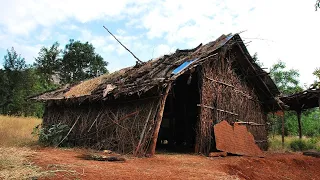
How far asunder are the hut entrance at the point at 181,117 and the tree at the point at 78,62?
646 inches

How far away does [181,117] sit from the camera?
12219 mm

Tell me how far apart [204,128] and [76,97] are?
4393 mm

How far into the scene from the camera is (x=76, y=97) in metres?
10.2

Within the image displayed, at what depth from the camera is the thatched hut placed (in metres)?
8.21

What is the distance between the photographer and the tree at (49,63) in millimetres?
29375

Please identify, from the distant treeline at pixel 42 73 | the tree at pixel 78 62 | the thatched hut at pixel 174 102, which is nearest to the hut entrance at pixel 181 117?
the thatched hut at pixel 174 102

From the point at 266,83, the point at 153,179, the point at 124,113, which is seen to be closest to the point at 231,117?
the point at 266,83

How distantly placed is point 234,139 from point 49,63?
80.2 feet

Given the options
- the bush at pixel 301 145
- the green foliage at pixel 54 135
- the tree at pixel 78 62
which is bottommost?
the green foliage at pixel 54 135

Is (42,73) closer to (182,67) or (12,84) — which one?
(12,84)

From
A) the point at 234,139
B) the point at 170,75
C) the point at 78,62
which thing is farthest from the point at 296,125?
the point at 170,75

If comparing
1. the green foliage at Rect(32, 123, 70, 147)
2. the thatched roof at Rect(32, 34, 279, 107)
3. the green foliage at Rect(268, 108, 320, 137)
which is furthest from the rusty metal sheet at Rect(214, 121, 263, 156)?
the green foliage at Rect(268, 108, 320, 137)

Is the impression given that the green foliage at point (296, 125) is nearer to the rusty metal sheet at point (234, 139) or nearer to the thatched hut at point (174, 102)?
the thatched hut at point (174, 102)

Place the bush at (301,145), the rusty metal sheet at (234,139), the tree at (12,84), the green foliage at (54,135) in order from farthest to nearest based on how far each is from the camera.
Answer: the tree at (12,84) < the bush at (301,145) < the green foliage at (54,135) < the rusty metal sheet at (234,139)
